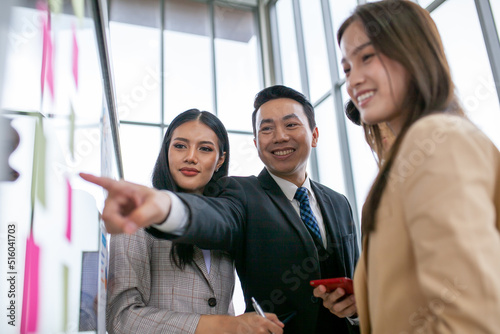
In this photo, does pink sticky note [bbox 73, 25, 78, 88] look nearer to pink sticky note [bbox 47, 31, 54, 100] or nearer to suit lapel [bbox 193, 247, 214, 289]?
pink sticky note [bbox 47, 31, 54, 100]

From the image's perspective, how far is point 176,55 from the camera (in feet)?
16.8

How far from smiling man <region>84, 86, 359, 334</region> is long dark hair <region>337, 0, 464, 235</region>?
0.41 metres

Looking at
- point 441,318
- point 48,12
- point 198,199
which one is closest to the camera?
point 441,318

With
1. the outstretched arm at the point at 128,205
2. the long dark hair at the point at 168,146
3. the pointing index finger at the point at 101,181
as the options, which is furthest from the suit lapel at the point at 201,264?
the pointing index finger at the point at 101,181

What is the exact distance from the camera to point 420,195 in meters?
0.60

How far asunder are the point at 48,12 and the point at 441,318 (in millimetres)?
813

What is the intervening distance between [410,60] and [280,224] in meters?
0.76

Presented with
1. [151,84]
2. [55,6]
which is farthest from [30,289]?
[151,84]

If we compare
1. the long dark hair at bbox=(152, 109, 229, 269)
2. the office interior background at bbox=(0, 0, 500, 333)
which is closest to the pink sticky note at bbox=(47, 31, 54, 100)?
the office interior background at bbox=(0, 0, 500, 333)

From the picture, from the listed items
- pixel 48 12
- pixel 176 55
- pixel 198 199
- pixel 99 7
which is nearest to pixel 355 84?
pixel 198 199

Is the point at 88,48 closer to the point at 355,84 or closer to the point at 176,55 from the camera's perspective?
the point at 355,84

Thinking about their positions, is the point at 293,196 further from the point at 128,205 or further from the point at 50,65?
the point at 50,65

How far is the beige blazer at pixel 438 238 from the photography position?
0.54 meters

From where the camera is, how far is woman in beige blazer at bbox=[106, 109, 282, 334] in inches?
44.1
